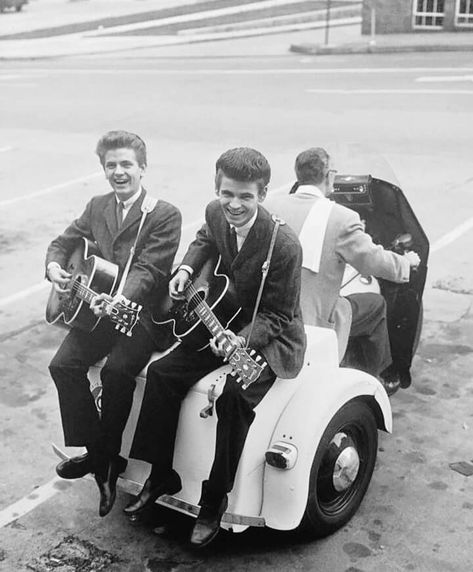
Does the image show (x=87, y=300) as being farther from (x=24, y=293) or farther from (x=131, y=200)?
(x=24, y=293)

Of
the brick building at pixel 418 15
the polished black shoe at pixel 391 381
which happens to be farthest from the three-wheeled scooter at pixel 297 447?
the brick building at pixel 418 15

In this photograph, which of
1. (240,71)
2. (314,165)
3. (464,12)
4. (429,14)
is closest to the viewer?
(314,165)

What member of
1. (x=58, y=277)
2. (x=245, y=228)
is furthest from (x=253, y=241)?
(x=58, y=277)

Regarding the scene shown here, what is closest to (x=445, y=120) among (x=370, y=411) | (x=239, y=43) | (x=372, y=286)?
(x=372, y=286)

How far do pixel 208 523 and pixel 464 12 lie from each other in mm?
23668

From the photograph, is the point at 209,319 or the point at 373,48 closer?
the point at 209,319

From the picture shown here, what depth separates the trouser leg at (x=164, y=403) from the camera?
160 inches

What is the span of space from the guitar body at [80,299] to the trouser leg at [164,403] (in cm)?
45

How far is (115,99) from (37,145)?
4083 millimetres

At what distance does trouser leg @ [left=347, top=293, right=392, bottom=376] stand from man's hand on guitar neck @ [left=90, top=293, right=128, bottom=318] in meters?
1.46

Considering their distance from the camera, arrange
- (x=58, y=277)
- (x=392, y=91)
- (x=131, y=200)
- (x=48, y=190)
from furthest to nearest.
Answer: (x=392, y=91)
(x=48, y=190)
(x=131, y=200)
(x=58, y=277)

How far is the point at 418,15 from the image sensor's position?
2525 centimetres

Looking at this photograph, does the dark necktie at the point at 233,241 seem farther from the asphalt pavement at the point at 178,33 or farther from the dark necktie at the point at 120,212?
the asphalt pavement at the point at 178,33

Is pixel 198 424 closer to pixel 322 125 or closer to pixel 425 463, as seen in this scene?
pixel 425 463
